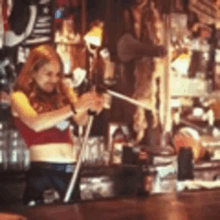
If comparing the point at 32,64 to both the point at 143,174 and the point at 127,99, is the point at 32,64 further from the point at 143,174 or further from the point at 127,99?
the point at 143,174

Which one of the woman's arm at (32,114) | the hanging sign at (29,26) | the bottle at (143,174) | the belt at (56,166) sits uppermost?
the hanging sign at (29,26)

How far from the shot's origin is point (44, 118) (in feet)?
13.4

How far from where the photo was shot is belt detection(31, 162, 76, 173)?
4051mm

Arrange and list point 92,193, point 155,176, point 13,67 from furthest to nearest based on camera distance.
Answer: point 155,176, point 92,193, point 13,67

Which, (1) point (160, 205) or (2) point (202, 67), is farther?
(2) point (202, 67)

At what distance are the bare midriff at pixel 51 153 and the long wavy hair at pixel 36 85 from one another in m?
0.28

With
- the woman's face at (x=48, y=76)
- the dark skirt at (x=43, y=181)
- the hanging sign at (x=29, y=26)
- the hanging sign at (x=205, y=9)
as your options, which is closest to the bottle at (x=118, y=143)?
the dark skirt at (x=43, y=181)

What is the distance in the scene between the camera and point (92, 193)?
4.33 meters

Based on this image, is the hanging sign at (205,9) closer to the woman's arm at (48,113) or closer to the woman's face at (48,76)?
the woman's arm at (48,113)

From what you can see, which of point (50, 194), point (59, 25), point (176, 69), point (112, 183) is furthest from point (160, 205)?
point (59, 25)

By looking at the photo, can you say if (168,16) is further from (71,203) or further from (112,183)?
(71,203)

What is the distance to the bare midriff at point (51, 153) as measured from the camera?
404 centimetres

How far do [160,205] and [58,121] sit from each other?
1024mm

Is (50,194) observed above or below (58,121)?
below
